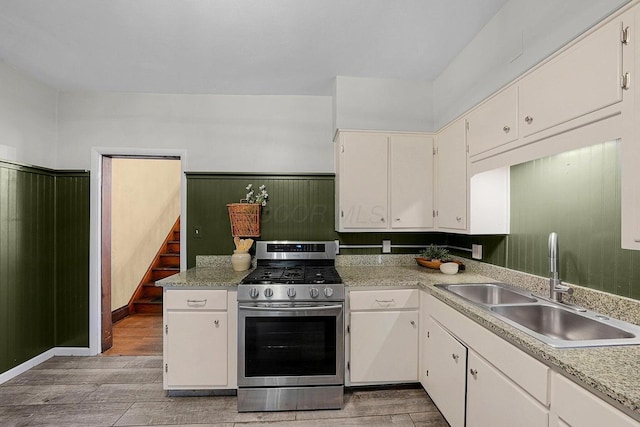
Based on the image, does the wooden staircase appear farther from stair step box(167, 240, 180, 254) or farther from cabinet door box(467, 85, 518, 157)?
cabinet door box(467, 85, 518, 157)

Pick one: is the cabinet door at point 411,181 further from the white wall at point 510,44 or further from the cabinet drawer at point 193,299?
the cabinet drawer at point 193,299

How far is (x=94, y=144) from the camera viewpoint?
2996 mm

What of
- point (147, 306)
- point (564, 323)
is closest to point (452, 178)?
point (564, 323)

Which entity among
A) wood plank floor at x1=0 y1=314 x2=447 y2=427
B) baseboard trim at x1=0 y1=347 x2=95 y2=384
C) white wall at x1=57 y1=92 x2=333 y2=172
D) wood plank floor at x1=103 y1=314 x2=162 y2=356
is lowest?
wood plank floor at x1=103 y1=314 x2=162 y2=356

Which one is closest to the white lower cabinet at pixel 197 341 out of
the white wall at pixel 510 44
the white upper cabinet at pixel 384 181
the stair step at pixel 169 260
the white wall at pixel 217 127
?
the white upper cabinet at pixel 384 181

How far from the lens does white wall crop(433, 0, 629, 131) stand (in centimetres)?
141

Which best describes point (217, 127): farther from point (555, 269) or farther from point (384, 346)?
point (555, 269)

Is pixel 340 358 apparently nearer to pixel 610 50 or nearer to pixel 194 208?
pixel 194 208

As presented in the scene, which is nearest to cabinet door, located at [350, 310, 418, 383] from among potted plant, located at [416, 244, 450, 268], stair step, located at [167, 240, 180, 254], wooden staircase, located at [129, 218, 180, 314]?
potted plant, located at [416, 244, 450, 268]

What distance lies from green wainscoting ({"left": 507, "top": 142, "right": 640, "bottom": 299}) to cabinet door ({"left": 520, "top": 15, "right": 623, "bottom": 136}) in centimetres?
36

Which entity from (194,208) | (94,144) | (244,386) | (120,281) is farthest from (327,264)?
(120,281)

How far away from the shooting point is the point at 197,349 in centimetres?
222

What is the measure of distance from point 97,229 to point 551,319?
12.1ft

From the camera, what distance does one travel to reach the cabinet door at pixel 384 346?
225 centimetres
